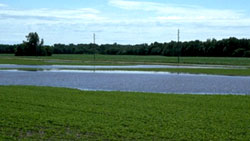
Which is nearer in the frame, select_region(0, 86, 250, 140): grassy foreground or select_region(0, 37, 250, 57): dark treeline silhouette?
select_region(0, 86, 250, 140): grassy foreground

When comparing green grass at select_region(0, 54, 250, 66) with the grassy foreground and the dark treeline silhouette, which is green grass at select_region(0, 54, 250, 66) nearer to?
the dark treeline silhouette

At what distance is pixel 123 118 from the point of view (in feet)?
39.0

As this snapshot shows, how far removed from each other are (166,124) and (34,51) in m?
123

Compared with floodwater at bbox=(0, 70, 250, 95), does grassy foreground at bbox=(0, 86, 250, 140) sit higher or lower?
higher

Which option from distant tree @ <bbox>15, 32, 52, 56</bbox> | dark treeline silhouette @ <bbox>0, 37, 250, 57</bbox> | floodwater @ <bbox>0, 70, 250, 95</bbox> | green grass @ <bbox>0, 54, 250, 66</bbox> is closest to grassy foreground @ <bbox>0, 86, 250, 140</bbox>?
floodwater @ <bbox>0, 70, 250, 95</bbox>

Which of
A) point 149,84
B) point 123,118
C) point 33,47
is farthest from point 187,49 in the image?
point 123,118

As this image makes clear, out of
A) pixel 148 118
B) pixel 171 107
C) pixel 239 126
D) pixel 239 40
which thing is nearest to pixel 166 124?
pixel 148 118

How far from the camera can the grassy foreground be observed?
9.82 m

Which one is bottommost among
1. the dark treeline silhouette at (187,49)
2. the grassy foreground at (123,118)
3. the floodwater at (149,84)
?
the floodwater at (149,84)

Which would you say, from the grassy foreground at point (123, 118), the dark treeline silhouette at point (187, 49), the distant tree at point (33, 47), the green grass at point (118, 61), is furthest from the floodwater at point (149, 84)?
the distant tree at point (33, 47)

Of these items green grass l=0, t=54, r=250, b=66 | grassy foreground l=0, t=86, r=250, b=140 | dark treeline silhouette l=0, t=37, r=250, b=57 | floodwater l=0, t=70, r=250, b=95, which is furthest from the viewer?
dark treeline silhouette l=0, t=37, r=250, b=57

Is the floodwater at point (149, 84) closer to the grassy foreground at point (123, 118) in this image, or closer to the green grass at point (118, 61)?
the grassy foreground at point (123, 118)

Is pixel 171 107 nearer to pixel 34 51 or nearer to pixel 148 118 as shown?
pixel 148 118

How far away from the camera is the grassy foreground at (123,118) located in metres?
9.82
